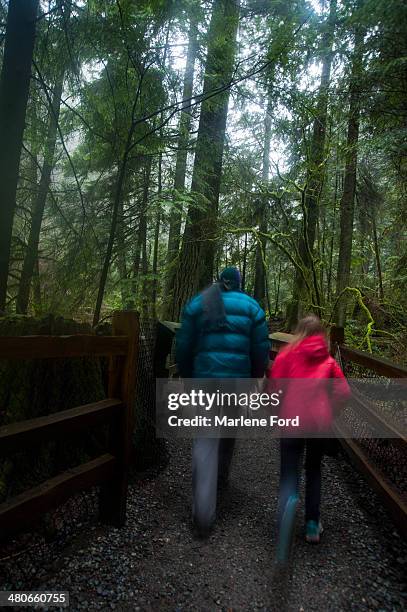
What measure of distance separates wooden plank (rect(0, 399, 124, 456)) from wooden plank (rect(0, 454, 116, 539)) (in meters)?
0.31

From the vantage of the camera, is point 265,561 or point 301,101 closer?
point 265,561

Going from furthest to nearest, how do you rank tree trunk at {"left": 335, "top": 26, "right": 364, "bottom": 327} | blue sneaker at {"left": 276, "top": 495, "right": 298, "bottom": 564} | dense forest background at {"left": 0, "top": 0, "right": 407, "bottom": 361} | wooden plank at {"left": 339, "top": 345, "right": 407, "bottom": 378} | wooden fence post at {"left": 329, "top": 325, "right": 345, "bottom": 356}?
tree trunk at {"left": 335, "top": 26, "right": 364, "bottom": 327} → wooden fence post at {"left": 329, "top": 325, "right": 345, "bottom": 356} → dense forest background at {"left": 0, "top": 0, "right": 407, "bottom": 361} → wooden plank at {"left": 339, "top": 345, "right": 407, "bottom": 378} → blue sneaker at {"left": 276, "top": 495, "right": 298, "bottom": 564}

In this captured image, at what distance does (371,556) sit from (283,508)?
27.9 inches

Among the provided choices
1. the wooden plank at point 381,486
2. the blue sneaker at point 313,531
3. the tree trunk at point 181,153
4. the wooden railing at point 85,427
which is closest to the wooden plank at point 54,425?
the wooden railing at point 85,427

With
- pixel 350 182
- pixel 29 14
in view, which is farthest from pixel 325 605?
pixel 350 182

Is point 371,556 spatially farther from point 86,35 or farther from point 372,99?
point 86,35

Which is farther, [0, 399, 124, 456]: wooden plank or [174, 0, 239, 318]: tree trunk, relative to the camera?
[174, 0, 239, 318]: tree trunk

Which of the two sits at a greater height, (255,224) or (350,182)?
(350,182)

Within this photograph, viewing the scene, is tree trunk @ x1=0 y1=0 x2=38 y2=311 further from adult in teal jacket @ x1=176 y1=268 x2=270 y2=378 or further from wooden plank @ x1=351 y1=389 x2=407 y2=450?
wooden plank @ x1=351 y1=389 x2=407 y2=450

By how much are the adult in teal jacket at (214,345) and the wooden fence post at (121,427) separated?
40 centimetres

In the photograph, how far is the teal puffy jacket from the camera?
9.52 feet

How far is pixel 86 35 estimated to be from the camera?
462 cm

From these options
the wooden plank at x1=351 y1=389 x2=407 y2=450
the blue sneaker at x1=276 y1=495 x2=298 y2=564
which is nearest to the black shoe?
the blue sneaker at x1=276 y1=495 x2=298 y2=564

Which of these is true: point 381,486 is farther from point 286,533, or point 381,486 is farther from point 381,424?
point 286,533
